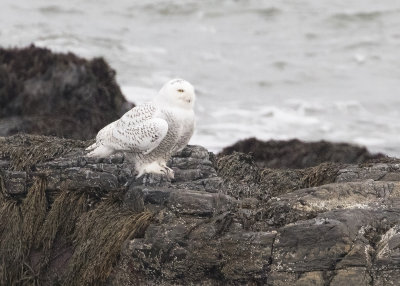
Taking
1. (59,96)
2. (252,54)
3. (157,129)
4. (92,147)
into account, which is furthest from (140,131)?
(252,54)

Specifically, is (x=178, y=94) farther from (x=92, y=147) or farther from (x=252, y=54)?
(x=252, y=54)

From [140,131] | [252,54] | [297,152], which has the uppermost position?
[140,131]

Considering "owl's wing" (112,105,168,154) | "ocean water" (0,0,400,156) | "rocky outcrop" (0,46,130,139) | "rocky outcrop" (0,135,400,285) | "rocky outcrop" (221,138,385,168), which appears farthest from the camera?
"ocean water" (0,0,400,156)

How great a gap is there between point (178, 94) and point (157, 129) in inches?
15.4

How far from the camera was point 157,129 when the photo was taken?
30.1 feet

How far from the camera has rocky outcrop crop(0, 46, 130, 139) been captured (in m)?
17.1

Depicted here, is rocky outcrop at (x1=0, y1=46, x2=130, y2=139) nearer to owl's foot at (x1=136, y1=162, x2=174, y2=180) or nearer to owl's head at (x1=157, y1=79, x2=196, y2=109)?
owl's foot at (x1=136, y1=162, x2=174, y2=180)

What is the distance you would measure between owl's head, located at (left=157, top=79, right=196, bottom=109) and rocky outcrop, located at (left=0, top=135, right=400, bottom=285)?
0.83 m

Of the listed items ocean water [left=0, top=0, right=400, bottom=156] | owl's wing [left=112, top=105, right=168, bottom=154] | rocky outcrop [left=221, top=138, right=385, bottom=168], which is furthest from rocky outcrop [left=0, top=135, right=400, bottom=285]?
ocean water [left=0, top=0, right=400, bottom=156]

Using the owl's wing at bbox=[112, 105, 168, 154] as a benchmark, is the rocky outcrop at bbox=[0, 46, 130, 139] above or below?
below

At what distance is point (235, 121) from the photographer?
21.7 m

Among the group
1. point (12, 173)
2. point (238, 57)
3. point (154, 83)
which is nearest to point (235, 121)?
point (154, 83)

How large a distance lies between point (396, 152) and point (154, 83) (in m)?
6.99

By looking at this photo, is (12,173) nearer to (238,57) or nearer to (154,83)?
(154,83)
